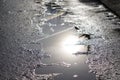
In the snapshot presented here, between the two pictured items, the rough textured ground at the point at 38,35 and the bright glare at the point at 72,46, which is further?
the bright glare at the point at 72,46

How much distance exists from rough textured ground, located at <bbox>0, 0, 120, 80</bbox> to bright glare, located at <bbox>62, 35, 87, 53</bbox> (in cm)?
27

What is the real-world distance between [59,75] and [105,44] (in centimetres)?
189

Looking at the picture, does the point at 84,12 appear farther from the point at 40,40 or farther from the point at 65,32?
the point at 40,40

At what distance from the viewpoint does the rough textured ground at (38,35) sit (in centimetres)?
537

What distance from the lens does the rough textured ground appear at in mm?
5371

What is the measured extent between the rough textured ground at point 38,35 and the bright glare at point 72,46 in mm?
270

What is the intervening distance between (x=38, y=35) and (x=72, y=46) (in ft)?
3.81

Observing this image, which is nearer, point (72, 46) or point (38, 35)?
point (72, 46)

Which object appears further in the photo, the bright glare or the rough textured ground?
the bright glare

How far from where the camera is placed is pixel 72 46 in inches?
257

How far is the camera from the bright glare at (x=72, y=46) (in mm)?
6301

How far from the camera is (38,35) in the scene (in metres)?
7.23

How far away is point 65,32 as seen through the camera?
7539mm

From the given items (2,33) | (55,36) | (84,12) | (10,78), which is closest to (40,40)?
(55,36)
